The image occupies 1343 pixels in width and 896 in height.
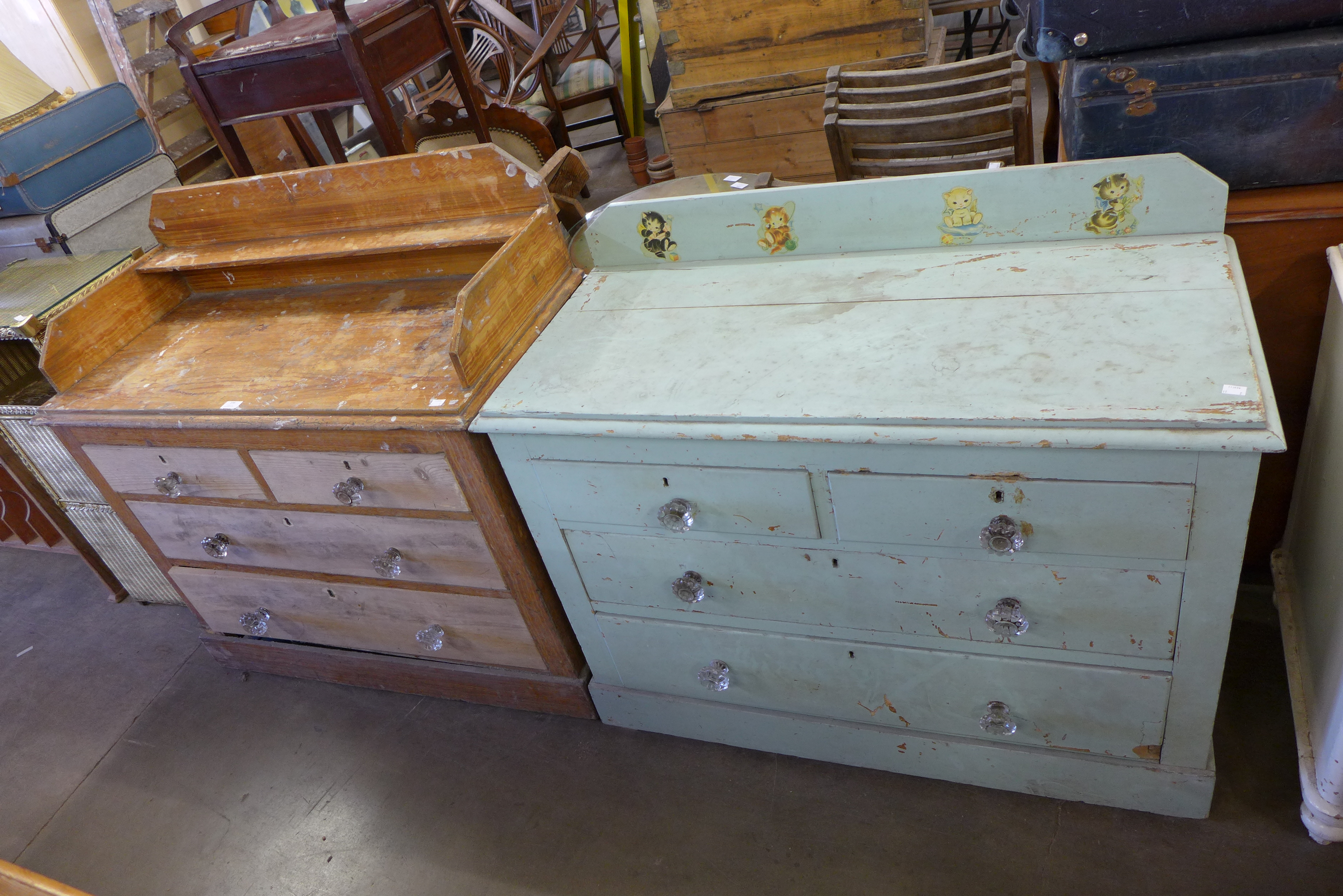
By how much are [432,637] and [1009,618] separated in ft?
4.22

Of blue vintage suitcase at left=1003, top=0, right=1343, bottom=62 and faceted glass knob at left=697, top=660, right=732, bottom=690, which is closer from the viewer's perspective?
blue vintage suitcase at left=1003, top=0, right=1343, bottom=62

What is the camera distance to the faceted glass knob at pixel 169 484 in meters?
2.04

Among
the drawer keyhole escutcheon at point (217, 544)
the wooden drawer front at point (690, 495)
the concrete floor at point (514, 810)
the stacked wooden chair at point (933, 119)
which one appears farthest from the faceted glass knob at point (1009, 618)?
the drawer keyhole escutcheon at point (217, 544)

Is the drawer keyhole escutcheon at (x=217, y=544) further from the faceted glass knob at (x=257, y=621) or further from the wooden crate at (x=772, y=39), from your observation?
the wooden crate at (x=772, y=39)

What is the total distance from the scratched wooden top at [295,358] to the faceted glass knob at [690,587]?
21.1 inches

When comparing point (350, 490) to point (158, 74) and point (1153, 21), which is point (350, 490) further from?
point (158, 74)

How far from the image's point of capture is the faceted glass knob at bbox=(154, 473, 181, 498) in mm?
2043

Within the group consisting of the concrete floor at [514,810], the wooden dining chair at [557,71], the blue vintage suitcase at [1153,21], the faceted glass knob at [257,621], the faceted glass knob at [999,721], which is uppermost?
the blue vintage suitcase at [1153,21]

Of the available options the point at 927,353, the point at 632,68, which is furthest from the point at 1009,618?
the point at 632,68

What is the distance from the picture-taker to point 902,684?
173cm

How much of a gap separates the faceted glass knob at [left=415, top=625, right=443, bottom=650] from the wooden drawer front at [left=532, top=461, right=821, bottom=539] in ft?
1.87

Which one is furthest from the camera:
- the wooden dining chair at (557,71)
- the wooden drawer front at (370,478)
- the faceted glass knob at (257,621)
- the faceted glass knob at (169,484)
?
the wooden dining chair at (557,71)

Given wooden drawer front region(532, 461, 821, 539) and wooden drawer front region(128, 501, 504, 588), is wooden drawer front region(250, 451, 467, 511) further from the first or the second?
wooden drawer front region(532, 461, 821, 539)

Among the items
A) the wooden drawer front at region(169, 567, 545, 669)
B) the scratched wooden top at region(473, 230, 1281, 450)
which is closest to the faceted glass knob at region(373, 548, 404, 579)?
the wooden drawer front at region(169, 567, 545, 669)
